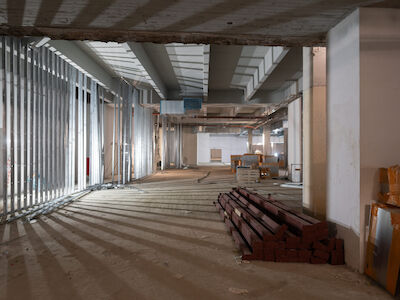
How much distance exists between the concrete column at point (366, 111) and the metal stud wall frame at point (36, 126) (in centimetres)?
621

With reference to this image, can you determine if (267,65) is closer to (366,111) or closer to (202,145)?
(366,111)

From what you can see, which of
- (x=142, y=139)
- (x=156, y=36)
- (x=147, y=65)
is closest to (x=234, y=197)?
(x=156, y=36)

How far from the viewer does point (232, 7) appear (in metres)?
3.06

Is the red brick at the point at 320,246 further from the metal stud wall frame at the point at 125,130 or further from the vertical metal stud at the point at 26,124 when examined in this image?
the metal stud wall frame at the point at 125,130

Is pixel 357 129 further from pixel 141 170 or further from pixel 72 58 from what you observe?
pixel 141 170

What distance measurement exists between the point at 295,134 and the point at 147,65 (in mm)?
7212

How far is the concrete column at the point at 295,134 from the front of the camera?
10.7 m

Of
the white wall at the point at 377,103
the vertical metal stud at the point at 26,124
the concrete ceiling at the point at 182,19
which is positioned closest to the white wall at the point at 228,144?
the vertical metal stud at the point at 26,124

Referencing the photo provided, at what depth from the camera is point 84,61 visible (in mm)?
7801

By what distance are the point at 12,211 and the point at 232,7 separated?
233 inches

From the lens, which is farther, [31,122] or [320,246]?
[31,122]

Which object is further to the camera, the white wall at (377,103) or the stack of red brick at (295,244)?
the stack of red brick at (295,244)

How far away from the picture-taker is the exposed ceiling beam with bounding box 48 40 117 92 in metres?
6.59

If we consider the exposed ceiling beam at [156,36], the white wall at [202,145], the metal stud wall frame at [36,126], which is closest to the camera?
the exposed ceiling beam at [156,36]
